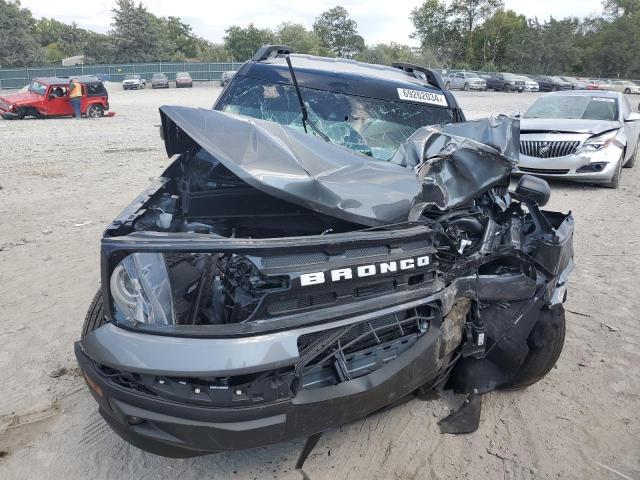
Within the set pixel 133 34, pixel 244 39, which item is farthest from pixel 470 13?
pixel 133 34

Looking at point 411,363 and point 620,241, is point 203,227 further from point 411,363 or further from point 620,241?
point 620,241

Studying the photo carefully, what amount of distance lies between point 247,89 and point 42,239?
3.03 metres

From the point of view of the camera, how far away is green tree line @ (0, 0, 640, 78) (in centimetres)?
6131

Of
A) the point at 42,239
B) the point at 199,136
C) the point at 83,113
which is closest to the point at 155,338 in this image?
the point at 199,136

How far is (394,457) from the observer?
2.41 metres

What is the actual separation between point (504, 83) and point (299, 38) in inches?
1616

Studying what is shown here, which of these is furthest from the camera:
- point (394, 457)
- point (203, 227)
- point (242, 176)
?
point (203, 227)

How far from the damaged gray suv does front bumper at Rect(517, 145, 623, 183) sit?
529 cm

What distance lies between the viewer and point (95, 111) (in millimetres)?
19438

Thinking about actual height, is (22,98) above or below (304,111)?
below

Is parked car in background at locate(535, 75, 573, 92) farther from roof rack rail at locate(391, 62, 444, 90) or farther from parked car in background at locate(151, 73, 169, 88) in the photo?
roof rack rail at locate(391, 62, 444, 90)

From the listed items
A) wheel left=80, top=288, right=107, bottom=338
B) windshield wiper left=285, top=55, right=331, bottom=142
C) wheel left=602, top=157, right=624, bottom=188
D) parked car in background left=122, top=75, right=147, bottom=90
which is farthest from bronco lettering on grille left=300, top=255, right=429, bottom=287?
parked car in background left=122, top=75, right=147, bottom=90

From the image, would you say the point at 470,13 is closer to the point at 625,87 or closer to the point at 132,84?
the point at 625,87

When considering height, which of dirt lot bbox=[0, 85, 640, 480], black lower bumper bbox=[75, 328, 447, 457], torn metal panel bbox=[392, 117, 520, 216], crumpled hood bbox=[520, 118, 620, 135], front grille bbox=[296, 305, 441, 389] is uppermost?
torn metal panel bbox=[392, 117, 520, 216]
